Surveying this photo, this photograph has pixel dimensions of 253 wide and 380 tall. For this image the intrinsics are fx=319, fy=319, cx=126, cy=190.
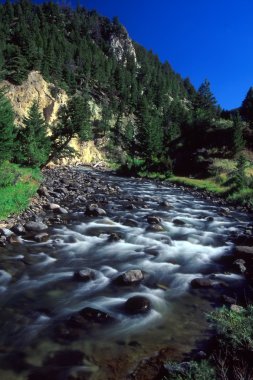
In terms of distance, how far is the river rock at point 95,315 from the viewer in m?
9.00

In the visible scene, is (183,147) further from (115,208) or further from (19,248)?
(19,248)

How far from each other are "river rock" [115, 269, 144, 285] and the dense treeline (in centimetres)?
2214

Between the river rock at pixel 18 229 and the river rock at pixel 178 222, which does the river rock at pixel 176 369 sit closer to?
the river rock at pixel 18 229

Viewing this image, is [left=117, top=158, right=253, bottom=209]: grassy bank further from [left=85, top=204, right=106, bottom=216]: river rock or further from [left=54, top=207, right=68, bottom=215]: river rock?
[left=54, top=207, right=68, bottom=215]: river rock

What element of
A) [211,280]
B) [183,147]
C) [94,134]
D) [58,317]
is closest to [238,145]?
[183,147]

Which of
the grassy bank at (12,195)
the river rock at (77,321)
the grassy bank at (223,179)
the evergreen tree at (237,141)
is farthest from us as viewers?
the evergreen tree at (237,141)

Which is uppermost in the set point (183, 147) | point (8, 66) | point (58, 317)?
point (8, 66)

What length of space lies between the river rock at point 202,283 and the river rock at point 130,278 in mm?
1912

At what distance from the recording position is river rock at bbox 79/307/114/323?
29.5ft

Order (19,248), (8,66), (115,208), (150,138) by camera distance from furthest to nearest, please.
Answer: (8,66), (150,138), (115,208), (19,248)

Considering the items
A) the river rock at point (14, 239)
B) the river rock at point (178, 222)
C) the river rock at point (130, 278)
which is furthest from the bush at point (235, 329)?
the river rock at point (178, 222)

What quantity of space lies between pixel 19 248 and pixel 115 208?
11.9 metres

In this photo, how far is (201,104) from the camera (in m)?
107

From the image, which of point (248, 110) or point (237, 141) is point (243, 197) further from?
point (248, 110)
